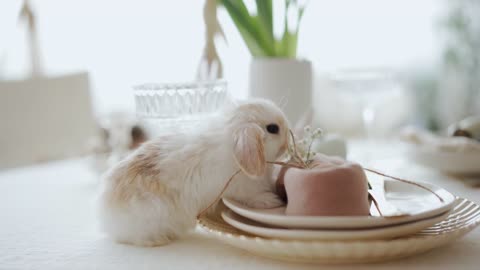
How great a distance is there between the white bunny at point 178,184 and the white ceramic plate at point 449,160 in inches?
18.0

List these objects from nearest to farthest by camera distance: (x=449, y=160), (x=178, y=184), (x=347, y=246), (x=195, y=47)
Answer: (x=347, y=246)
(x=178, y=184)
(x=449, y=160)
(x=195, y=47)

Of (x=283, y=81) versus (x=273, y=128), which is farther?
(x=283, y=81)

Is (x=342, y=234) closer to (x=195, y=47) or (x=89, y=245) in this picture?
(x=89, y=245)

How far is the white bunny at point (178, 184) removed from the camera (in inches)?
26.0

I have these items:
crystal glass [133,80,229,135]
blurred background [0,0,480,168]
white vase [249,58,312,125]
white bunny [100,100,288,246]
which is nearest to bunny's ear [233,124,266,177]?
white bunny [100,100,288,246]

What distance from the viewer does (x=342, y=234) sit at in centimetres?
54

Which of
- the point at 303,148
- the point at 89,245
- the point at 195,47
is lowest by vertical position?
the point at 89,245

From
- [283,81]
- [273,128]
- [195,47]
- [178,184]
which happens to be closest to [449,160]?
[283,81]

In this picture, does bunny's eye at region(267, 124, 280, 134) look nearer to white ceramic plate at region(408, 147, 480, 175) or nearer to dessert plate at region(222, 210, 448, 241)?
dessert plate at region(222, 210, 448, 241)

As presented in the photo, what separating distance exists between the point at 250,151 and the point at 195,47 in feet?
6.09

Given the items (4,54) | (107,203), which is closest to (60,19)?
(4,54)

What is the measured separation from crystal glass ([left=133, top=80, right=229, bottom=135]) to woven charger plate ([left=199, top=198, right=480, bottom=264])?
0.27 meters

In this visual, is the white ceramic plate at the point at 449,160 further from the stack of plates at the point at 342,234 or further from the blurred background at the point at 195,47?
the blurred background at the point at 195,47

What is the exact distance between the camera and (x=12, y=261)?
65 centimetres
